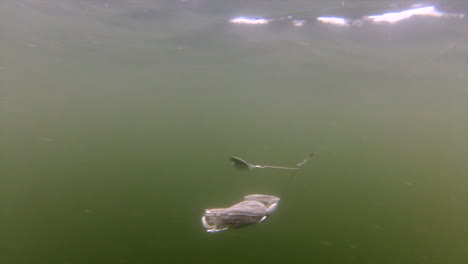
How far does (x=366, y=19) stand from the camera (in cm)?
1112

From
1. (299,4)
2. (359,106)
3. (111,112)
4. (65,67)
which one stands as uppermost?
(299,4)

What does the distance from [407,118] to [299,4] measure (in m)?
34.9

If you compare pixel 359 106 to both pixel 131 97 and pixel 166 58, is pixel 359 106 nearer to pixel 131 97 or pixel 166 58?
pixel 166 58

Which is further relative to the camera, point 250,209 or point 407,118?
point 407,118

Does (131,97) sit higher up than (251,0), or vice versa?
(251,0)

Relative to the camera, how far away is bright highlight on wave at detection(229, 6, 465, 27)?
990cm

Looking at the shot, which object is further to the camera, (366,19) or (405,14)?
(366,19)

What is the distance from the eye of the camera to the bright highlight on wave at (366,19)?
990cm

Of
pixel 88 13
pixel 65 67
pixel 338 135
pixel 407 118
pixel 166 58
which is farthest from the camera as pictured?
pixel 338 135

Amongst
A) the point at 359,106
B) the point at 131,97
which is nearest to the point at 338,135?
the point at 359,106

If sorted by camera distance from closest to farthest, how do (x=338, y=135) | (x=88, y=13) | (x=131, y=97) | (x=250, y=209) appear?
(x=250, y=209) → (x=88, y=13) → (x=131, y=97) → (x=338, y=135)

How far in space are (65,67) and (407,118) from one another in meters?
41.4

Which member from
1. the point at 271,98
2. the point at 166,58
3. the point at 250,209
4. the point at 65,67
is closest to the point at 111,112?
the point at 65,67

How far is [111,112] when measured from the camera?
197ft
